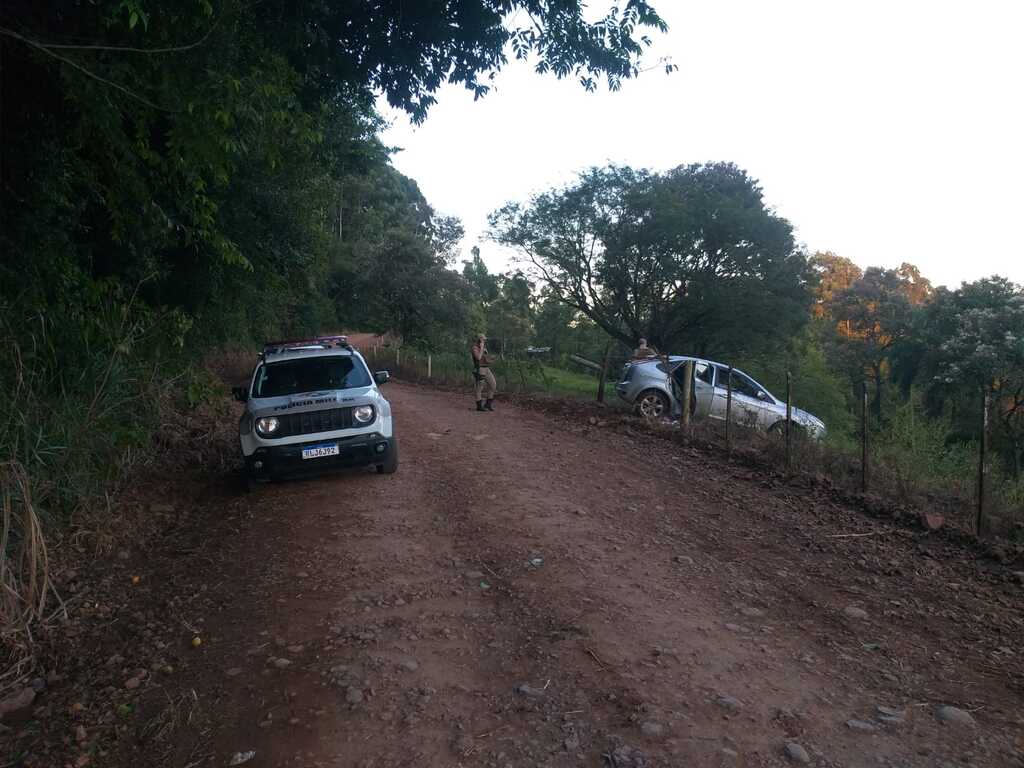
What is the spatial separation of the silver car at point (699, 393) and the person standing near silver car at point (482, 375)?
2.88 meters

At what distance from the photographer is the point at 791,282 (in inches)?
968

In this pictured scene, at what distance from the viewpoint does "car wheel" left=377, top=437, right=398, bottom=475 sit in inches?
347

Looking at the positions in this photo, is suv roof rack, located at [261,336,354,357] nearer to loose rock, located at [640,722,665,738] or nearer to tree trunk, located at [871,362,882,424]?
loose rock, located at [640,722,665,738]

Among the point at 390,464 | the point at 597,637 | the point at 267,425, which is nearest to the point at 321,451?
the point at 267,425

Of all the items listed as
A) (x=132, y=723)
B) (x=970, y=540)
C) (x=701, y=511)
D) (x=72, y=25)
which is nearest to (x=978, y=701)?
(x=970, y=540)

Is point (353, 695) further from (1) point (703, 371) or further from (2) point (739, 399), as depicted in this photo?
(1) point (703, 371)

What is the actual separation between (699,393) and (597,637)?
412 inches

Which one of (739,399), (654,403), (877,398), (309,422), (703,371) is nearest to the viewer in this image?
(309,422)

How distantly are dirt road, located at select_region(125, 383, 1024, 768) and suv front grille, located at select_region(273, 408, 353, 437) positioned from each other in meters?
0.80

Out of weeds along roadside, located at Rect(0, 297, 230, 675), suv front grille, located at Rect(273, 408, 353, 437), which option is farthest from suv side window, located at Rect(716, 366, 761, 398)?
weeds along roadside, located at Rect(0, 297, 230, 675)

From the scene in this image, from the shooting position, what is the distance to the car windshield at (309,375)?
351 inches

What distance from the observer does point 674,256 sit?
25.0m

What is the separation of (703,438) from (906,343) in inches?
840

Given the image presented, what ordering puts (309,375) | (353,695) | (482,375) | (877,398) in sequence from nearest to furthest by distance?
(353,695), (309,375), (482,375), (877,398)
